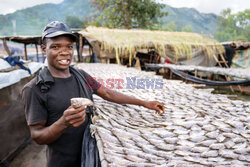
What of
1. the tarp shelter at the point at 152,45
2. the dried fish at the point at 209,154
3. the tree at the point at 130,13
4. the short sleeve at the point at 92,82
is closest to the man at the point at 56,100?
the short sleeve at the point at 92,82

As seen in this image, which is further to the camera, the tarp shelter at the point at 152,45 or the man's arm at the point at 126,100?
the tarp shelter at the point at 152,45

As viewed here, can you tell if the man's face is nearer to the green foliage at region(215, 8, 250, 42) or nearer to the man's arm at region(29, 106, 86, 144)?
the man's arm at region(29, 106, 86, 144)

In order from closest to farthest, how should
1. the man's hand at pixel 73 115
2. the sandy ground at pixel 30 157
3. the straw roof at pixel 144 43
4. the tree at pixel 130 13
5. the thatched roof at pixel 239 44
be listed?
the man's hand at pixel 73 115 → the sandy ground at pixel 30 157 → the straw roof at pixel 144 43 → the thatched roof at pixel 239 44 → the tree at pixel 130 13

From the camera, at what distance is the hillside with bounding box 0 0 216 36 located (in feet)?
13.8

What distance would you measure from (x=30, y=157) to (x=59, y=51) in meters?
3.74

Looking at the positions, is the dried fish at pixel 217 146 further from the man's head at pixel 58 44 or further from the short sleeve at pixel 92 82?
the man's head at pixel 58 44

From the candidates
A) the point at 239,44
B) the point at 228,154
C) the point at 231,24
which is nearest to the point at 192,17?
the point at 231,24

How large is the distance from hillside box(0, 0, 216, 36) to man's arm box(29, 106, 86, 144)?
954 mm

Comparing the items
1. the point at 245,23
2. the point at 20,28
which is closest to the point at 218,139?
the point at 20,28

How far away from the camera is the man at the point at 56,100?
3.61 feet

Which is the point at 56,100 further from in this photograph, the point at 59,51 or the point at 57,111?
the point at 59,51

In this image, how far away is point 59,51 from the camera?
128 centimetres

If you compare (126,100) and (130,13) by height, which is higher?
(130,13)

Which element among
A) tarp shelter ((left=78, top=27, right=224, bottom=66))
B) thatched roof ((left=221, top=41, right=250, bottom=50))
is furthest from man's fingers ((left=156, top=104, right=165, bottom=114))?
thatched roof ((left=221, top=41, right=250, bottom=50))
